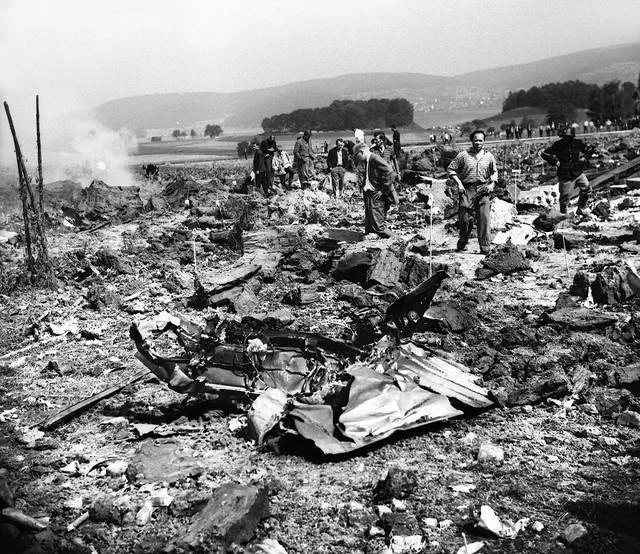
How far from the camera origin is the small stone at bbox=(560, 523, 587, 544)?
326cm

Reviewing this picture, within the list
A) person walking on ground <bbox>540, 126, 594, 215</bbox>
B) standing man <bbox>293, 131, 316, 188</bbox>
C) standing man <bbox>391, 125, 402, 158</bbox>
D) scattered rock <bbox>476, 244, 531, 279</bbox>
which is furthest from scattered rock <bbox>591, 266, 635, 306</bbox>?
standing man <bbox>391, 125, 402, 158</bbox>

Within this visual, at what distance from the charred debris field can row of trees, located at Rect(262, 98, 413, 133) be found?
170 ft

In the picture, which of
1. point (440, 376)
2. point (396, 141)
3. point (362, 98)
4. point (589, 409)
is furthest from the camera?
point (362, 98)

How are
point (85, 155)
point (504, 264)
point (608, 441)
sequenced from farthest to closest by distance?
point (85, 155), point (504, 264), point (608, 441)

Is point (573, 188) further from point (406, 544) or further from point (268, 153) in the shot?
point (406, 544)

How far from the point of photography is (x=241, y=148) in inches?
1443

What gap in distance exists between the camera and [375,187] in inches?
424

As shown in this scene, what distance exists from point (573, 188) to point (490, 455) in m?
8.93

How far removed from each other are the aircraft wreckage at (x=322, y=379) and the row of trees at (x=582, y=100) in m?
31.8

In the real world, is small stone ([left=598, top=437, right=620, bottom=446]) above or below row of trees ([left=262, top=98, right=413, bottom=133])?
below

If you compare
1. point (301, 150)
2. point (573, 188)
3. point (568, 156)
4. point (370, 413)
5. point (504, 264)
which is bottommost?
point (370, 413)

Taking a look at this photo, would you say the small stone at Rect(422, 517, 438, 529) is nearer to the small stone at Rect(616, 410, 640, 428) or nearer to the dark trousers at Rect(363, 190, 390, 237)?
the small stone at Rect(616, 410, 640, 428)

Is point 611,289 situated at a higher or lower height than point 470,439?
higher

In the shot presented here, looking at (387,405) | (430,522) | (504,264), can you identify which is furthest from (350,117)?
(430,522)
